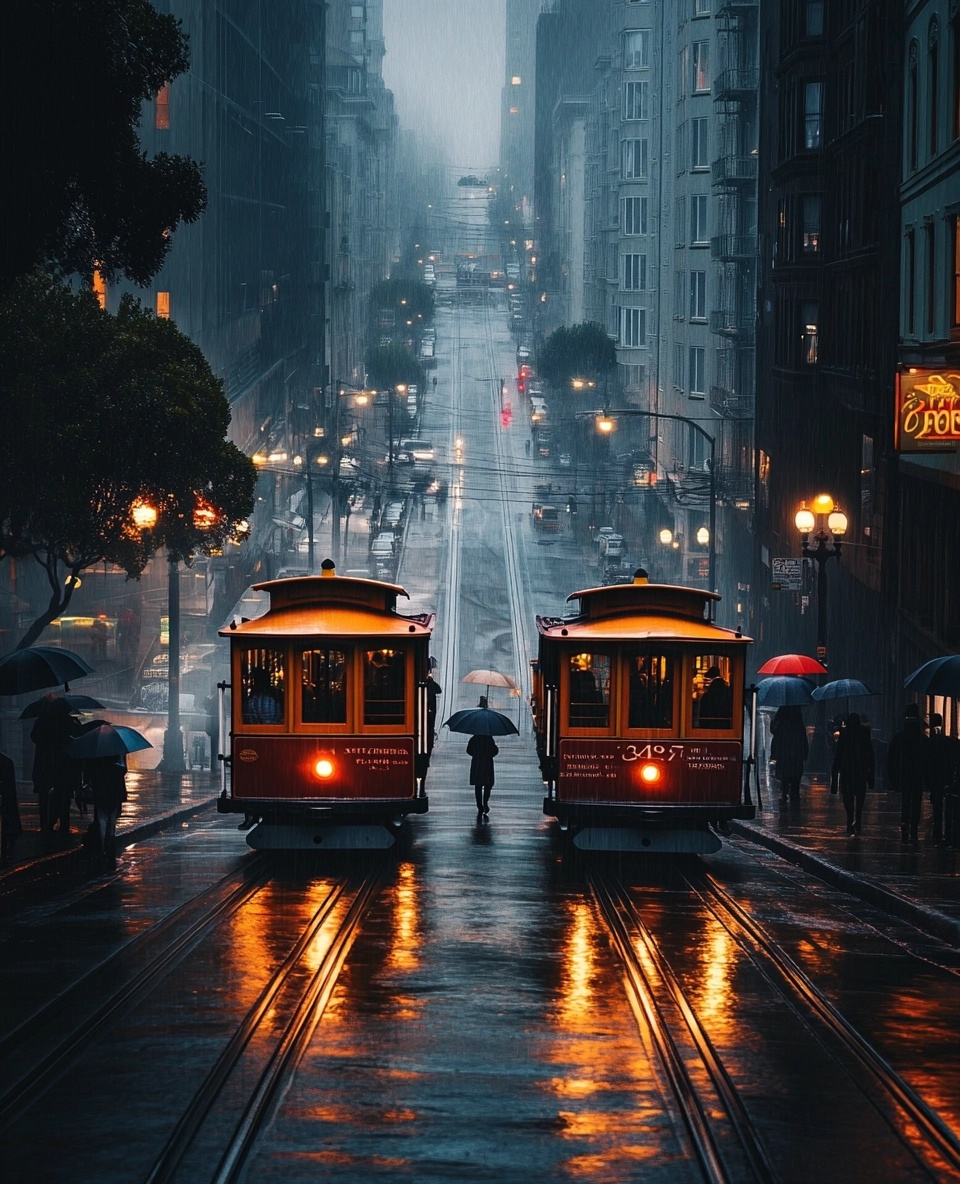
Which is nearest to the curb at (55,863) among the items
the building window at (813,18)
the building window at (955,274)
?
the building window at (955,274)

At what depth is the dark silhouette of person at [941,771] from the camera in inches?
915

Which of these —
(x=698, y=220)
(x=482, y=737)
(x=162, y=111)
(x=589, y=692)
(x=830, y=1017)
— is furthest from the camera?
(x=698, y=220)

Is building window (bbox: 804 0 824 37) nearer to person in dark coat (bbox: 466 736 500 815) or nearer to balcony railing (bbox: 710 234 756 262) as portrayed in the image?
balcony railing (bbox: 710 234 756 262)

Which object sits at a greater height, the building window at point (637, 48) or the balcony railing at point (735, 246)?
the building window at point (637, 48)

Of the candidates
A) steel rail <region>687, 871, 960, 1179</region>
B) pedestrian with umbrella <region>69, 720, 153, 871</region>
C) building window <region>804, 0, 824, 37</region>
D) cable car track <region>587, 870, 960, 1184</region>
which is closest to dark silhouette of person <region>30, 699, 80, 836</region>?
pedestrian with umbrella <region>69, 720, 153, 871</region>

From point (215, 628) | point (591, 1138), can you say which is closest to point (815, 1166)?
point (591, 1138)

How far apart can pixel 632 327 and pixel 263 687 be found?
313ft

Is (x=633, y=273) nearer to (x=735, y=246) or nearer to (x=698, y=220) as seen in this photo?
(x=698, y=220)

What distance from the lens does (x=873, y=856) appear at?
22.7 meters

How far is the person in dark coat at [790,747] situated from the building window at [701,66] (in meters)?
64.6

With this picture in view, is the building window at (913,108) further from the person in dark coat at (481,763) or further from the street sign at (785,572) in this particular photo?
the person in dark coat at (481,763)

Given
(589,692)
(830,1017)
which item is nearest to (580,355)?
(589,692)

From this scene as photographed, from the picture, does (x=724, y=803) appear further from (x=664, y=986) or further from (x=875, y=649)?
(x=875, y=649)

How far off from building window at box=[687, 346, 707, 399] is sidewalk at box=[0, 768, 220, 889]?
50.5 meters
